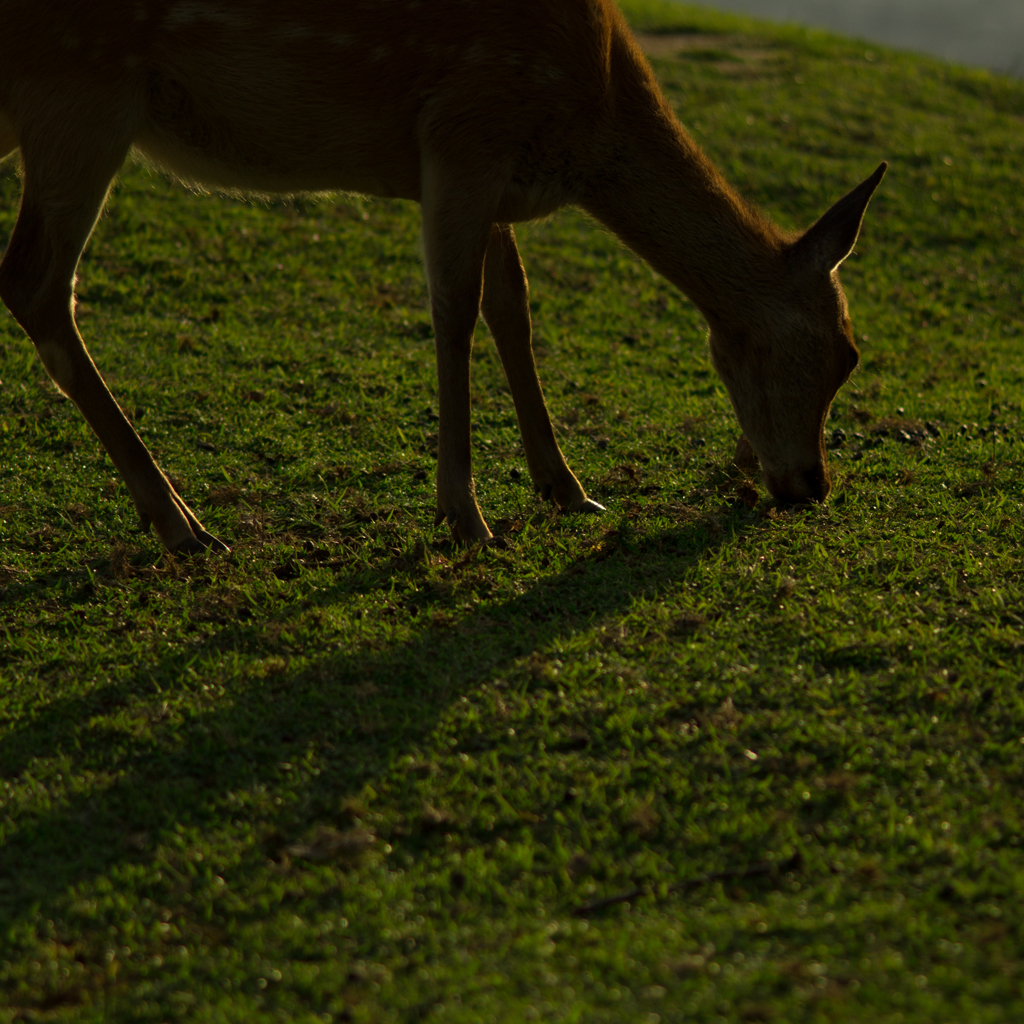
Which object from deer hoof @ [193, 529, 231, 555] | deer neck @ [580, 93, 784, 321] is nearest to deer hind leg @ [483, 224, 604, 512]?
deer neck @ [580, 93, 784, 321]

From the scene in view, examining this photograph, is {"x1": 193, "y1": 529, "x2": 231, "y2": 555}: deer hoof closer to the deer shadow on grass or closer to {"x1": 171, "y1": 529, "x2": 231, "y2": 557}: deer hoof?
{"x1": 171, "y1": 529, "x2": 231, "y2": 557}: deer hoof

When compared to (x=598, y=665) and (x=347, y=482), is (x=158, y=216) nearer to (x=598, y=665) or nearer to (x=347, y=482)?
(x=347, y=482)

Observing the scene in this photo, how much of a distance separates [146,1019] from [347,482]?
332cm

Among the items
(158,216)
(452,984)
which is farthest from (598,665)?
(158,216)

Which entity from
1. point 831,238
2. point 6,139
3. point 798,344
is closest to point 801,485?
point 798,344

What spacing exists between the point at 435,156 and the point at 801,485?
2.09 metres

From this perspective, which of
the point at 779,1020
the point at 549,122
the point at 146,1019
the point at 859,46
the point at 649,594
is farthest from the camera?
the point at 859,46

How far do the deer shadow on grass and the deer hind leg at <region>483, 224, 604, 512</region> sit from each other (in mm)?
970

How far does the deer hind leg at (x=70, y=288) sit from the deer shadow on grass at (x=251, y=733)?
3.05 feet

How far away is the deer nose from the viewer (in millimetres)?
5055

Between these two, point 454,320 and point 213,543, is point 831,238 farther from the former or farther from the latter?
point 213,543

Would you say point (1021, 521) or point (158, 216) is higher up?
point (1021, 521)

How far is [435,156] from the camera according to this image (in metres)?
4.57

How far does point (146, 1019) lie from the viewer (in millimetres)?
2504
